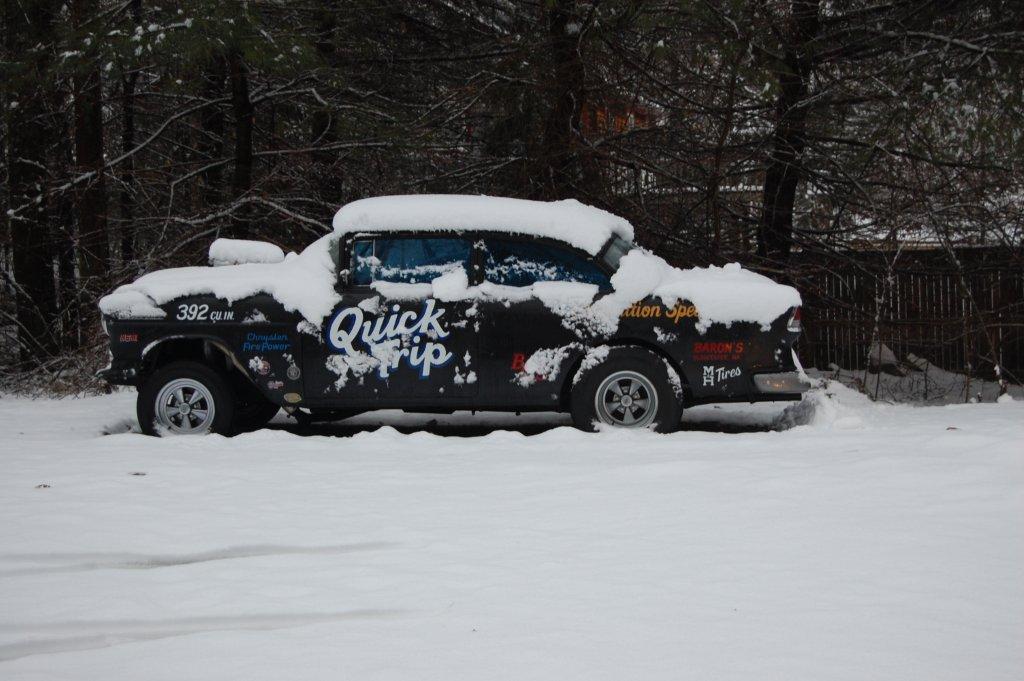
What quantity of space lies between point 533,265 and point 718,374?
1.63 metres

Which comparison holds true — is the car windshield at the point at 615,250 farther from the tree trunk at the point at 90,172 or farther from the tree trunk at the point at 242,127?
the tree trunk at the point at 90,172

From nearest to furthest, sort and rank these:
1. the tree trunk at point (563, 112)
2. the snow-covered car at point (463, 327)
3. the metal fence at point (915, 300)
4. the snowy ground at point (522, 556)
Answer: the snowy ground at point (522, 556) < the snow-covered car at point (463, 327) < the tree trunk at point (563, 112) < the metal fence at point (915, 300)

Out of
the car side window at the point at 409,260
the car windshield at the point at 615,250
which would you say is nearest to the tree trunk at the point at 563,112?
the car windshield at the point at 615,250

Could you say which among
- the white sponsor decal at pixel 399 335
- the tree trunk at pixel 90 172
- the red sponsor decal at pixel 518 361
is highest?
the tree trunk at pixel 90 172

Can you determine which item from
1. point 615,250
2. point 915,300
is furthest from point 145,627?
point 915,300

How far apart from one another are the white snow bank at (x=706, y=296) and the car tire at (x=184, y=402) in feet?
9.90

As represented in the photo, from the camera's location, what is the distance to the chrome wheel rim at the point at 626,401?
7.62 meters

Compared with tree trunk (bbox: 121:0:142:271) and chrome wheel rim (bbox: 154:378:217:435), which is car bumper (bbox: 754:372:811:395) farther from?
tree trunk (bbox: 121:0:142:271)

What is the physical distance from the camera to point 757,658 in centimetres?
336

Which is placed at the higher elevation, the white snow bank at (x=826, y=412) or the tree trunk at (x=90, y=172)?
the tree trunk at (x=90, y=172)

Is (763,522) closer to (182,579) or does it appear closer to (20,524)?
(182,579)

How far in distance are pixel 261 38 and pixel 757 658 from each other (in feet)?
35.5

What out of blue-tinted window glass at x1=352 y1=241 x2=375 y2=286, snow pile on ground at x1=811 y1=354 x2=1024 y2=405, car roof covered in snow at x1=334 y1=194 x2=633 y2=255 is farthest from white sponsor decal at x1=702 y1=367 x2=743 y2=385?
snow pile on ground at x1=811 y1=354 x2=1024 y2=405

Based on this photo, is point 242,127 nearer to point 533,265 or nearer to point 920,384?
point 533,265
